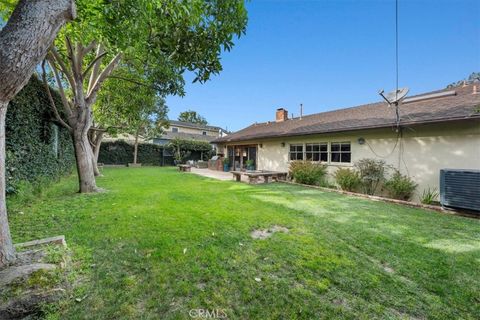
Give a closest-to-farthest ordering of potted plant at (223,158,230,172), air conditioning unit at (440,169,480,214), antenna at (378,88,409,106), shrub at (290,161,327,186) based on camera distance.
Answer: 1. air conditioning unit at (440,169,480,214)
2. antenna at (378,88,409,106)
3. shrub at (290,161,327,186)
4. potted plant at (223,158,230,172)

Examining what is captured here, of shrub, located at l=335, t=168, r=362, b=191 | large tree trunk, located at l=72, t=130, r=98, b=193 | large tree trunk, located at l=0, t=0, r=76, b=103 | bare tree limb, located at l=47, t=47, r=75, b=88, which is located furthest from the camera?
shrub, located at l=335, t=168, r=362, b=191

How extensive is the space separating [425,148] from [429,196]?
1.64m

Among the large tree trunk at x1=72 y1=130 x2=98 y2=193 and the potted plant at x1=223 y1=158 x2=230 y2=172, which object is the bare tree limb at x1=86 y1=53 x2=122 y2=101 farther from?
the potted plant at x1=223 y1=158 x2=230 y2=172

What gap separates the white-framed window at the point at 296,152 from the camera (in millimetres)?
11787

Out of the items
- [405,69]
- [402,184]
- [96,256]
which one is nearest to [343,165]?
[402,184]

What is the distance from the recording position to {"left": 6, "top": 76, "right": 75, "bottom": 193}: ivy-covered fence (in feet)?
16.5

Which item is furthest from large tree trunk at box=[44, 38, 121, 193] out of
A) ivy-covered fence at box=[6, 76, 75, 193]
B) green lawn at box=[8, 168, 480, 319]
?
green lawn at box=[8, 168, 480, 319]

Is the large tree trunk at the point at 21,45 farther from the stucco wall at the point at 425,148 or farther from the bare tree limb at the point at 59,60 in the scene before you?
the stucco wall at the point at 425,148

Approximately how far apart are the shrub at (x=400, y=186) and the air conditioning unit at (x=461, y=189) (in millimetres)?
1390

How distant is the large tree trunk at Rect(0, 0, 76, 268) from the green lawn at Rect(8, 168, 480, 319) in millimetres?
1006

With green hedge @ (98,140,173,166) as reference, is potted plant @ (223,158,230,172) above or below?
below

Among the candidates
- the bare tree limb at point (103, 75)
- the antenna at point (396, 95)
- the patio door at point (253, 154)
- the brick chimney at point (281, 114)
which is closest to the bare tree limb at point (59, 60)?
the bare tree limb at point (103, 75)

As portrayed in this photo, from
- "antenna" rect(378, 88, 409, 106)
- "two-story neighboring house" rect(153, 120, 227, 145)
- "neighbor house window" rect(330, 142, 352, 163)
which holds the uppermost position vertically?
"two-story neighboring house" rect(153, 120, 227, 145)

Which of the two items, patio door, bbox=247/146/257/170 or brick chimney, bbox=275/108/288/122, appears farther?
brick chimney, bbox=275/108/288/122
